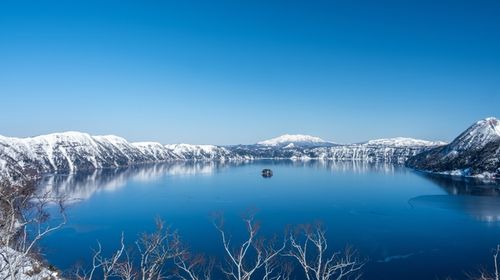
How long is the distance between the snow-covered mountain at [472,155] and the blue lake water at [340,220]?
125 ft

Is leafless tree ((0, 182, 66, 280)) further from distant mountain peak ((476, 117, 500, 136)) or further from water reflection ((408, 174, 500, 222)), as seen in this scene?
distant mountain peak ((476, 117, 500, 136))

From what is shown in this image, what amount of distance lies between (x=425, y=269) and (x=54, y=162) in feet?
509

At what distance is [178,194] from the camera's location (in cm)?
7862

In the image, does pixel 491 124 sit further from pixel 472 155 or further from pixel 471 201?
pixel 471 201

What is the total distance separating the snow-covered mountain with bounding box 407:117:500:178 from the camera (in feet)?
393

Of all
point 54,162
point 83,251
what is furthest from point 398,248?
point 54,162

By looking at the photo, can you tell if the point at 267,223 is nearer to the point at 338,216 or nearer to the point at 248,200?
the point at 338,216

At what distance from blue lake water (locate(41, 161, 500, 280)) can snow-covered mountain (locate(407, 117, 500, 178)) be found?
1504 inches

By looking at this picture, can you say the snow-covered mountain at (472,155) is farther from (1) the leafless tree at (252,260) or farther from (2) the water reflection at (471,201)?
(1) the leafless tree at (252,260)

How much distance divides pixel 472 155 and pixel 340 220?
110m

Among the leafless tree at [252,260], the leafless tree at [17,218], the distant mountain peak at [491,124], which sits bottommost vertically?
the leafless tree at [252,260]

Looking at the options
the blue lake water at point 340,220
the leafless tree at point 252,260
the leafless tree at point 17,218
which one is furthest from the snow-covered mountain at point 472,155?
the leafless tree at point 17,218

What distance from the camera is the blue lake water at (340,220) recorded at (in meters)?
Result: 33.7

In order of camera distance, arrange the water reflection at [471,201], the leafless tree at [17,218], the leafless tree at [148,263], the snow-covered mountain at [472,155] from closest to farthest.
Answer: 1. the leafless tree at [17,218]
2. the leafless tree at [148,263]
3. the water reflection at [471,201]
4. the snow-covered mountain at [472,155]
